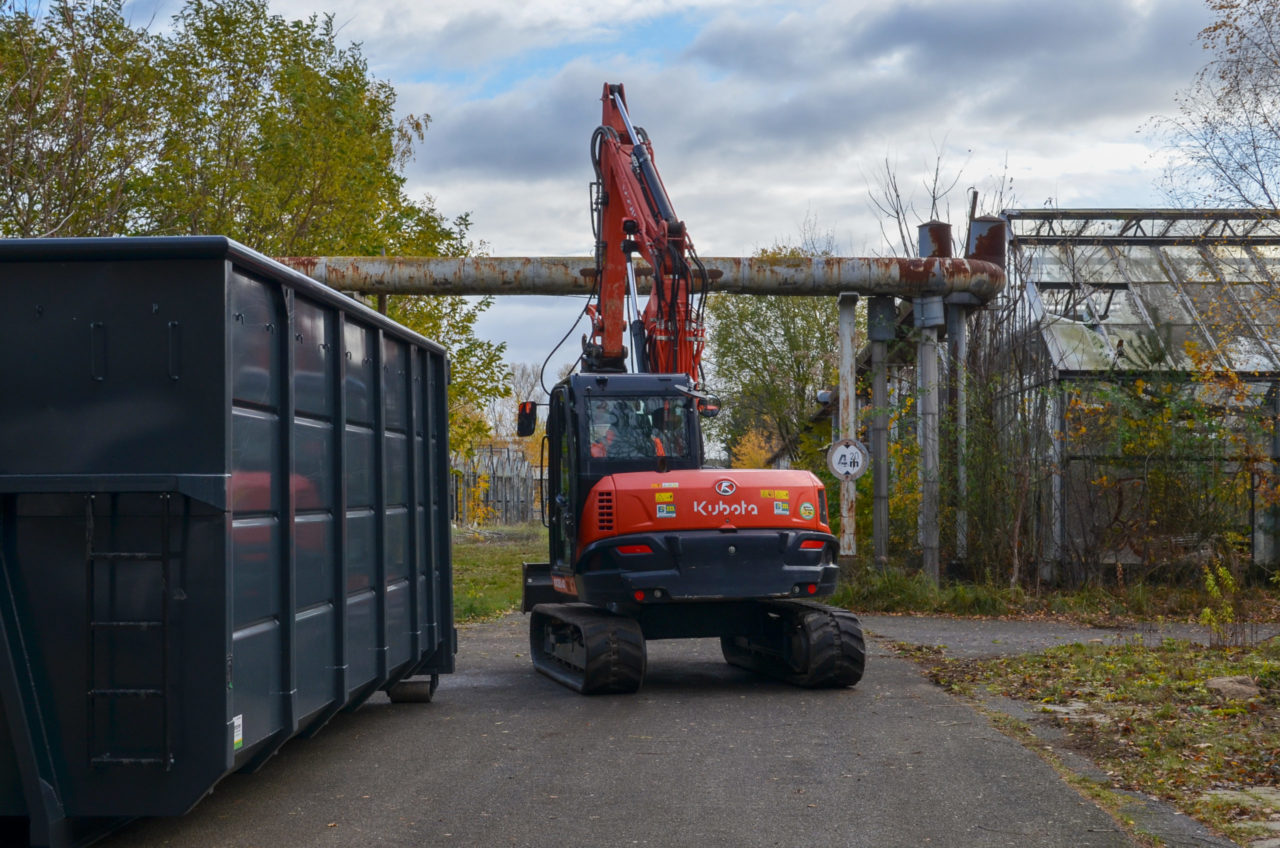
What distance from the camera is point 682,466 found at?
12.1 m

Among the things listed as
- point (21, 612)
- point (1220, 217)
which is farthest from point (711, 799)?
point (1220, 217)

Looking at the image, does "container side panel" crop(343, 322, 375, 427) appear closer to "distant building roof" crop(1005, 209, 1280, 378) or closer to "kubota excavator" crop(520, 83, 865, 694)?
"kubota excavator" crop(520, 83, 865, 694)

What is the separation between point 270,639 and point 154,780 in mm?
938

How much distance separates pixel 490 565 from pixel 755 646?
1551 cm

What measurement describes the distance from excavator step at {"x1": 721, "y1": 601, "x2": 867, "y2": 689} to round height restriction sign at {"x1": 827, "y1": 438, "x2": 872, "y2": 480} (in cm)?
697

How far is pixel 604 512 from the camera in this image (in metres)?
11.4

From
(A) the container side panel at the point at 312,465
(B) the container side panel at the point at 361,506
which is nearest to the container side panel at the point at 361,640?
(B) the container side panel at the point at 361,506

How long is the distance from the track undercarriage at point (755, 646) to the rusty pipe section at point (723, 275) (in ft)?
24.6

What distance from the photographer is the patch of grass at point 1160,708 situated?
7.46 metres

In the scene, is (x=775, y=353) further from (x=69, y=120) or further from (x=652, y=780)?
(x=652, y=780)

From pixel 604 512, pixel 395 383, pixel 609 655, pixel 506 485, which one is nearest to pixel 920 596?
pixel 604 512

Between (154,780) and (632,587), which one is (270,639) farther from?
(632,587)

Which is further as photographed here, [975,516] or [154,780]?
[975,516]

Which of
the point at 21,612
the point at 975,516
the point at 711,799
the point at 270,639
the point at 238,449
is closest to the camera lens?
the point at 21,612
